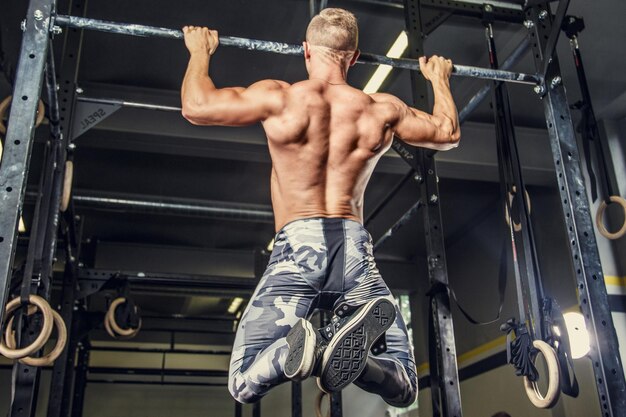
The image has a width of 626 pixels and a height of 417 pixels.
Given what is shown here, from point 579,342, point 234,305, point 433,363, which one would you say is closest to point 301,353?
point 433,363

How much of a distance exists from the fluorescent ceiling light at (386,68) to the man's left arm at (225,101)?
3131 millimetres

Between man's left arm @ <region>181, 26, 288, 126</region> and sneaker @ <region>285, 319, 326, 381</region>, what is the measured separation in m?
0.79

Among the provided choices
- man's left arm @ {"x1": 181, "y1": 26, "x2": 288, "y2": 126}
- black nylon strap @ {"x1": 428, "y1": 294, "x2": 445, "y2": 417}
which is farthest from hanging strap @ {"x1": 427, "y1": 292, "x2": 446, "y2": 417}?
man's left arm @ {"x1": 181, "y1": 26, "x2": 288, "y2": 126}

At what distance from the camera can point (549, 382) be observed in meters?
2.49

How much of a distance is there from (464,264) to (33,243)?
292 inches

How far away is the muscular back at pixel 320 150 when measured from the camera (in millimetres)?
2277

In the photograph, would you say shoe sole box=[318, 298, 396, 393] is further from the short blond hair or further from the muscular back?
the short blond hair

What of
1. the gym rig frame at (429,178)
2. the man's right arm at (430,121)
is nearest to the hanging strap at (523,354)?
the gym rig frame at (429,178)

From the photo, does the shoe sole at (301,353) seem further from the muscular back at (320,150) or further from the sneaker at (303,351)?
the muscular back at (320,150)

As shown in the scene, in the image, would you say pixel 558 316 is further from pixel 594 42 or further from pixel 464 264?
pixel 464 264

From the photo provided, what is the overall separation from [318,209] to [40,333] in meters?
1.32

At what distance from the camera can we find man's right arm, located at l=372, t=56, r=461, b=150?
2.49 metres

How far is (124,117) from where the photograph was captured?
6.07 meters

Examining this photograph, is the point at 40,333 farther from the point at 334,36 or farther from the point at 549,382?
the point at 549,382
